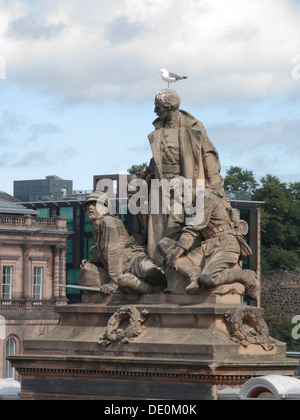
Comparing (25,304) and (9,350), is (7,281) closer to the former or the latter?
(25,304)

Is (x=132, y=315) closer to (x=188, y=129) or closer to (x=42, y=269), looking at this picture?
(x=188, y=129)

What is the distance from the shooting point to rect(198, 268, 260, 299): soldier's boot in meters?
32.3

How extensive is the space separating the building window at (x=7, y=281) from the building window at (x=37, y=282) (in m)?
2.09

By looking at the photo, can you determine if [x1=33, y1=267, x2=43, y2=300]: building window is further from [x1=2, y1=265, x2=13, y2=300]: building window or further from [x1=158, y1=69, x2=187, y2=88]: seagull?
[x1=158, y1=69, x2=187, y2=88]: seagull

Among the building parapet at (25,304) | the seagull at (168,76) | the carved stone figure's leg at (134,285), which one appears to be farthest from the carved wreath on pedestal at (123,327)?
the building parapet at (25,304)

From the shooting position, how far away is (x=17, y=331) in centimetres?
10175

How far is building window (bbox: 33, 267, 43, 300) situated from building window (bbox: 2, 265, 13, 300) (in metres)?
2.09

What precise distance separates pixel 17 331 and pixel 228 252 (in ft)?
229

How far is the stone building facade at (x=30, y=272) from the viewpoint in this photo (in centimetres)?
10300

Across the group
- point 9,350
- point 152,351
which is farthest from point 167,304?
point 9,350

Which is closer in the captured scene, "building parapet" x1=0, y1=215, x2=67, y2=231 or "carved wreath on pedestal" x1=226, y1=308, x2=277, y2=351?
"carved wreath on pedestal" x1=226, y1=308, x2=277, y2=351

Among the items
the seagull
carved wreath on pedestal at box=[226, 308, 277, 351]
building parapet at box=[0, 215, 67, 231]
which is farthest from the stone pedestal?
building parapet at box=[0, 215, 67, 231]

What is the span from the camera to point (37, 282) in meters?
107

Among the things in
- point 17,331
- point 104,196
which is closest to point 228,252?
point 104,196
